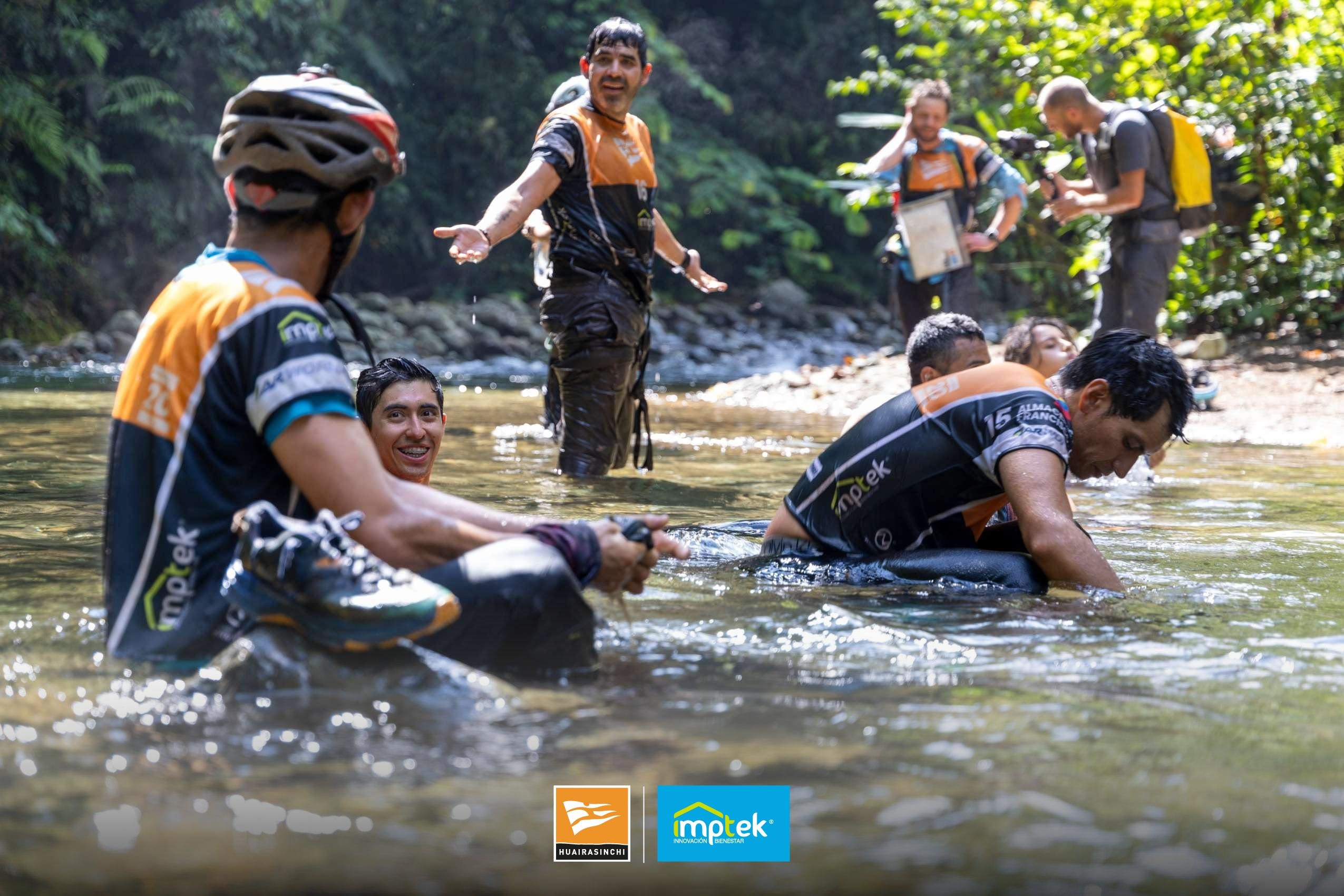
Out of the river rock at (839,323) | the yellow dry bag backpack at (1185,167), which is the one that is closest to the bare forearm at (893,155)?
the yellow dry bag backpack at (1185,167)

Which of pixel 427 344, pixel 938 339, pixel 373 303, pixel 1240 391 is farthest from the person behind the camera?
pixel 373 303


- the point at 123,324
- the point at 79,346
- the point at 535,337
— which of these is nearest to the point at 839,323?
the point at 535,337

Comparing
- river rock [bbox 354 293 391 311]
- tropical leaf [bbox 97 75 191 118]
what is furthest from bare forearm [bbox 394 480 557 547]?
river rock [bbox 354 293 391 311]

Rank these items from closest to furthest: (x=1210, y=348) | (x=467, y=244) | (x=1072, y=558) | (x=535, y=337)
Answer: (x=1072, y=558)
(x=467, y=244)
(x=1210, y=348)
(x=535, y=337)

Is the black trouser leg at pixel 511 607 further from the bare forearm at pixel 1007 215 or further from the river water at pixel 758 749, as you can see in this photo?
the bare forearm at pixel 1007 215

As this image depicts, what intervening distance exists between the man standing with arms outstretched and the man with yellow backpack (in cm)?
270

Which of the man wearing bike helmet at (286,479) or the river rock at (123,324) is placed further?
the river rock at (123,324)

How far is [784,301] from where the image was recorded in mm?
23594

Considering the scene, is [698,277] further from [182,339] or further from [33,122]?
[33,122]

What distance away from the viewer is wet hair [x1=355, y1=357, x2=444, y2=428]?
457 centimetres

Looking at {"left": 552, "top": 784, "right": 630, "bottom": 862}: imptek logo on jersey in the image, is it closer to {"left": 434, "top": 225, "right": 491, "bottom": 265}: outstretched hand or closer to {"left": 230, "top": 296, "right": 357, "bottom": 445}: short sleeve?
{"left": 230, "top": 296, "right": 357, "bottom": 445}: short sleeve

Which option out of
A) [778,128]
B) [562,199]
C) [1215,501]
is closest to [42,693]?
[562,199]

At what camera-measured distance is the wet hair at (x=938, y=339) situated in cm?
542

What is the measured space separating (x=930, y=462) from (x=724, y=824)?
6.98ft
